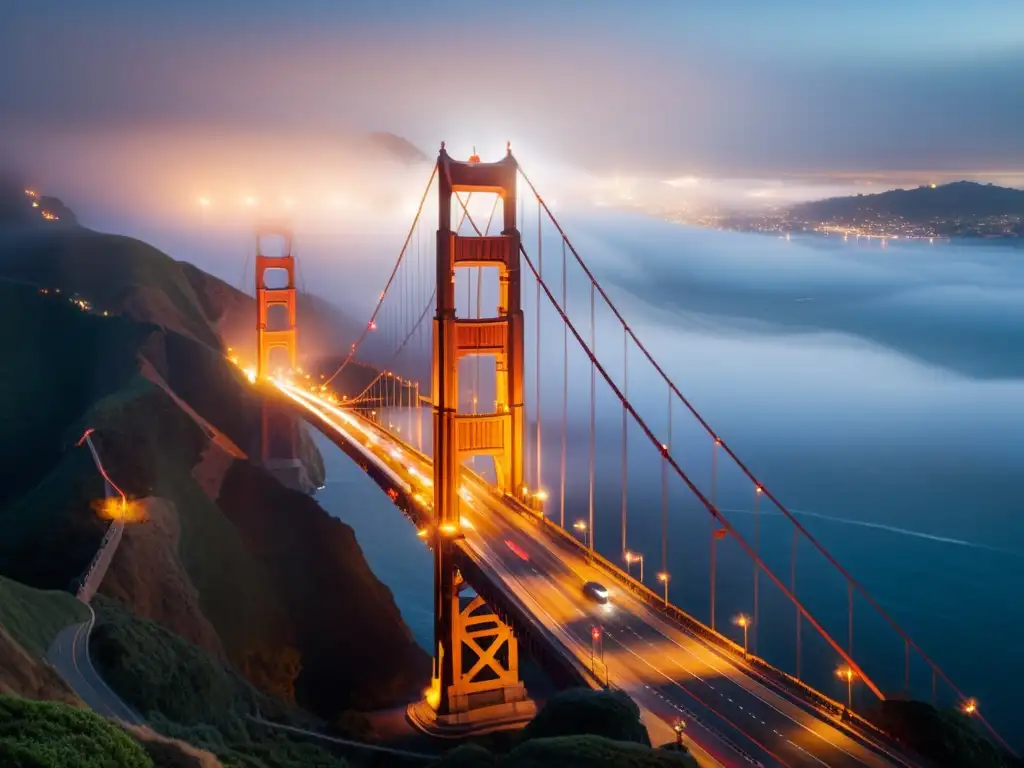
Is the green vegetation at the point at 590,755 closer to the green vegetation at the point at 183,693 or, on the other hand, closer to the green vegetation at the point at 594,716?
the green vegetation at the point at 594,716

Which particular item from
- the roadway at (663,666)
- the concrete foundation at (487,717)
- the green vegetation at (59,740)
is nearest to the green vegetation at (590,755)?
the roadway at (663,666)

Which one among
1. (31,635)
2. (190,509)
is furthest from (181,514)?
(31,635)

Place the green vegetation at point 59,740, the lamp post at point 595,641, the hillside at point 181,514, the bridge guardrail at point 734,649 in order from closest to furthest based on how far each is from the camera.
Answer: the green vegetation at point 59,740
the bridge guardrail at point 734,649
the lamp post at point 595,641
the hillside at point 181,514

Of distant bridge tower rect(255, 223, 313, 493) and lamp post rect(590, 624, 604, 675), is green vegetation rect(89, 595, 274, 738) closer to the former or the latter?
lamp post rect(590, 624, 604, 675)

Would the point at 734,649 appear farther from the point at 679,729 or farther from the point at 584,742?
the point at 584,742

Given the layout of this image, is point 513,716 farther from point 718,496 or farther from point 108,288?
point 718,496

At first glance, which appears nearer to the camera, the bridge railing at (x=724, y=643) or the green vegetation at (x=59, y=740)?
the green vegetation at (x=59, y=740)
